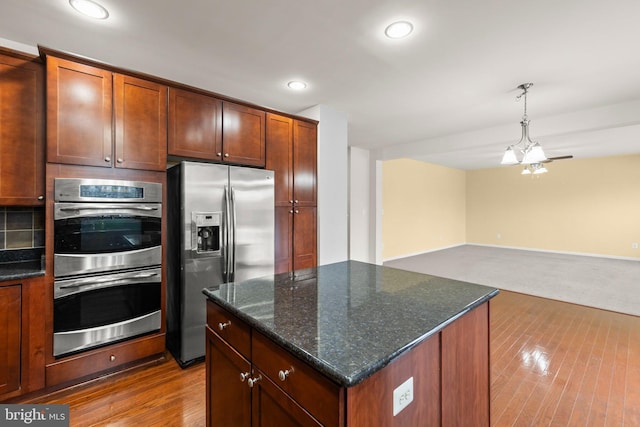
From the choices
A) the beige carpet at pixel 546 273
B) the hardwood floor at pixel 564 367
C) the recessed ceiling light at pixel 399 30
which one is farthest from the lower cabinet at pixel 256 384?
the beige carpet at pixel 546 273

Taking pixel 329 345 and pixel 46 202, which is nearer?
pixel 329 345

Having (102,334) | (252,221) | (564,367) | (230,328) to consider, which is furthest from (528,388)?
(102,334)

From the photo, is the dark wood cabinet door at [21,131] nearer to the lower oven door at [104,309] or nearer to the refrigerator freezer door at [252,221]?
the lower oven door at [104,309]

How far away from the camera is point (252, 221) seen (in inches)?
105

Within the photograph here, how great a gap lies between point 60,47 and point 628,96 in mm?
5493

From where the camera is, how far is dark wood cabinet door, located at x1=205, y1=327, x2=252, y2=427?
113cm

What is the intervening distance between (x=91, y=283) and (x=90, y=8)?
181 cm

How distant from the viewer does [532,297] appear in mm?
4078

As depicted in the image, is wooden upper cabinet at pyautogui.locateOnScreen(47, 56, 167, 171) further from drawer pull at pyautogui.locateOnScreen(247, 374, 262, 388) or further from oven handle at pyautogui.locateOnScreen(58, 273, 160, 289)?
drawer pull at pyautogui.locateOnScreen(247, 374, 262, 388)

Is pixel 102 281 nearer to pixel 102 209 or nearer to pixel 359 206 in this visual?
pixel 102 209

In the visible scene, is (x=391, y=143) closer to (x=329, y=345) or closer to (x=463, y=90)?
(x=463, y=90)

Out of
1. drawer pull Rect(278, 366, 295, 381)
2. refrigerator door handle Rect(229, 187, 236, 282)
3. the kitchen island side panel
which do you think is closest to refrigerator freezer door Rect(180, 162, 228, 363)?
refrigerator door handle Rect(229, 187, 236, 282)

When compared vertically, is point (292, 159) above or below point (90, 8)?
below

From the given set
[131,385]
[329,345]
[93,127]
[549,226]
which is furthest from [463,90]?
[549,226]
